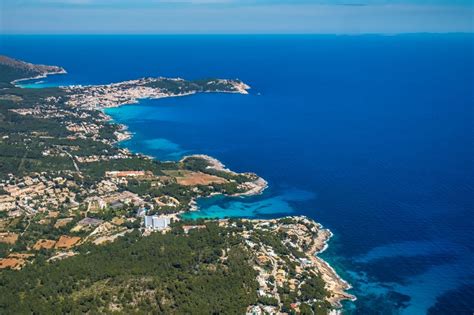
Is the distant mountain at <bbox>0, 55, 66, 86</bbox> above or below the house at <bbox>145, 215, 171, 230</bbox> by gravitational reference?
above

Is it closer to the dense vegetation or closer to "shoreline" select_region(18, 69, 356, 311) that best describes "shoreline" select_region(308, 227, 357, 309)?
"shoreline" select_region(18, 69, 356, 311)

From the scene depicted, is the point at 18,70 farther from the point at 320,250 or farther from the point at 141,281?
the point at 141,281

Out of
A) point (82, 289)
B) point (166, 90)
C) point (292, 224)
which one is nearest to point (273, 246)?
point (292, 224)

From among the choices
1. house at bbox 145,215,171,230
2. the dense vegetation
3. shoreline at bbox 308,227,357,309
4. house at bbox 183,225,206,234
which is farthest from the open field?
the dense vegetation

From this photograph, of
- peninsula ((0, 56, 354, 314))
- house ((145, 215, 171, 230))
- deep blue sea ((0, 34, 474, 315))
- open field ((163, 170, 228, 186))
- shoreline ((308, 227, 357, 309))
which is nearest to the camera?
peninsula ((0, 56, 354, 314))

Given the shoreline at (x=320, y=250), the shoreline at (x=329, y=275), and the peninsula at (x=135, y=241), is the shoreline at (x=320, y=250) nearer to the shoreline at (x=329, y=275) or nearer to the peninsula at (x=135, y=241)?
the shoreline at (x=329, y=275)

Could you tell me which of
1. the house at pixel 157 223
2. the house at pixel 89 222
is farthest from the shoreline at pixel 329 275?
the house at pixel 89 222
